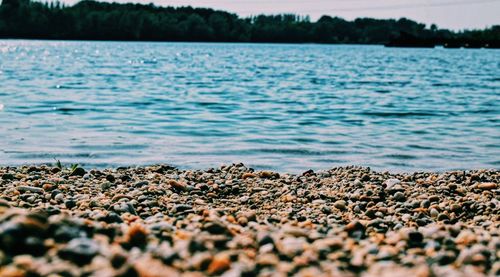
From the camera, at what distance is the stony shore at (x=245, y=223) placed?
361cm

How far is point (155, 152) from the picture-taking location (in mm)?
12883

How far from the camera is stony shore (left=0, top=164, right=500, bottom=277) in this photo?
361cm

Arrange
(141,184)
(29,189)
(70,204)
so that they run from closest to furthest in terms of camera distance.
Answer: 1. (70,204)
2. (29,189)
3. (141,184)

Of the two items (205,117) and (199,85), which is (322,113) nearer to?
(205,117)

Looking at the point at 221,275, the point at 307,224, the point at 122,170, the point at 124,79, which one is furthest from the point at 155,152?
the point at 124,79

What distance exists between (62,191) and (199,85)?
24.0 meters

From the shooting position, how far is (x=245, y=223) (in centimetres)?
571

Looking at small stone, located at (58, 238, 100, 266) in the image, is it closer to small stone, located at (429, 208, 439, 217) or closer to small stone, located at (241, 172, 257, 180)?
small stone, located at (429, 208, 439, 217)

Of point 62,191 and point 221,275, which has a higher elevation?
point 221,275

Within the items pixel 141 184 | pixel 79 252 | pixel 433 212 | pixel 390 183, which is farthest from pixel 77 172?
pixel 79 252

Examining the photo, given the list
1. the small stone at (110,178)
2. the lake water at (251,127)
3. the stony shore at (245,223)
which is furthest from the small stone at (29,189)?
the lake water at (251,127)

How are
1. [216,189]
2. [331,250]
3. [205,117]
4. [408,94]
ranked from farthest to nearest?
[408,94] → [205,117] → [216,189] → [331,250]

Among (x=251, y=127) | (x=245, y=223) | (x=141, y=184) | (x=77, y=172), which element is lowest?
(x=251, y=127)

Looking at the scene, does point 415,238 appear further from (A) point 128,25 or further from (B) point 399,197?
(A) point 128,25
